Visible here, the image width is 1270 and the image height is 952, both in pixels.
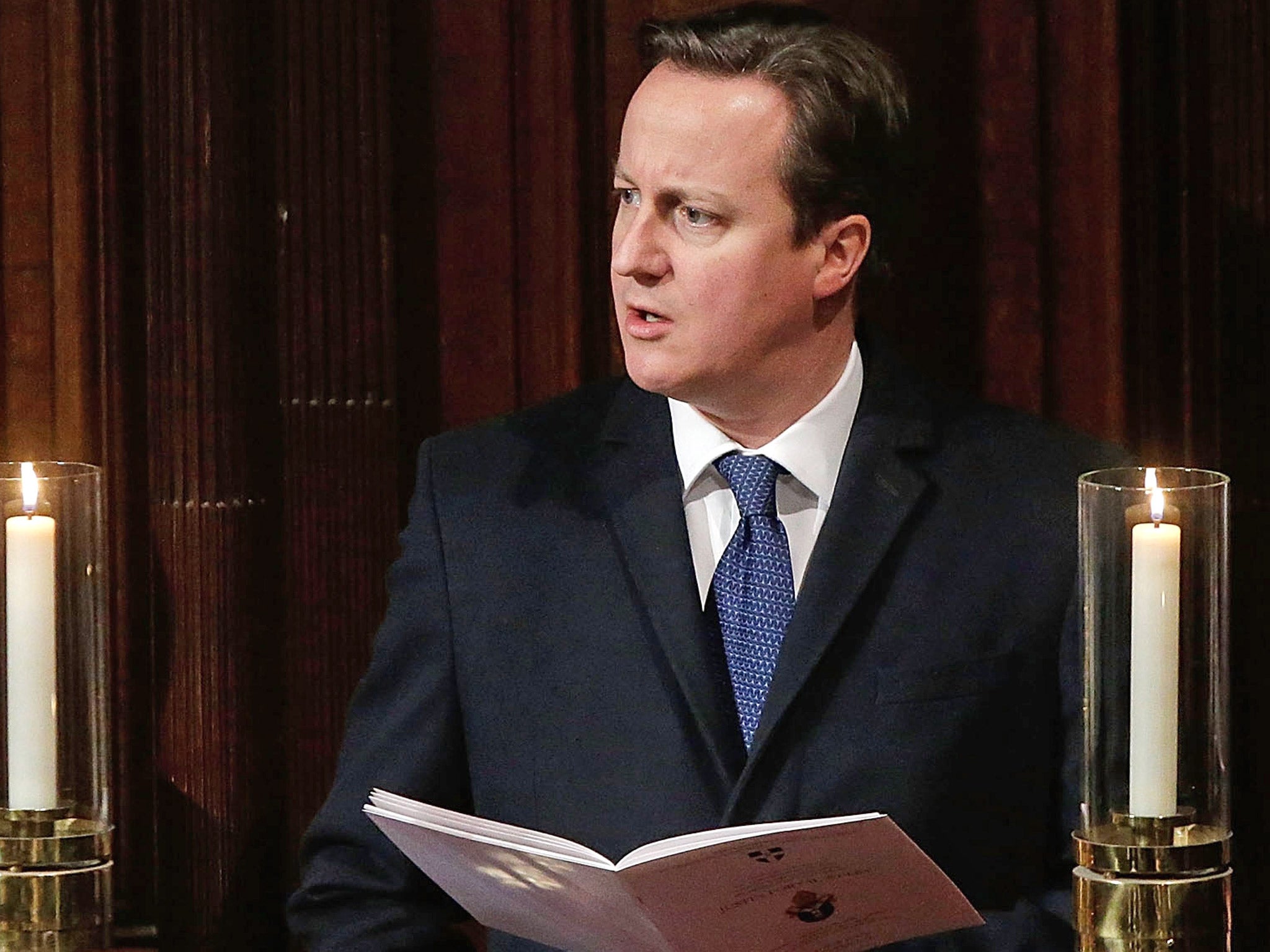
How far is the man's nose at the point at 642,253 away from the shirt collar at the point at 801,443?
21cm

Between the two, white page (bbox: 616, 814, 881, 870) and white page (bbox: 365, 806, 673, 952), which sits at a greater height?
white page (bbox: 616, 814, 881, 870)

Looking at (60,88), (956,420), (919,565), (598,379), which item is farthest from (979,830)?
(60,88)

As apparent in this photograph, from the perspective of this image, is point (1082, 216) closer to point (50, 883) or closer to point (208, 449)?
point (208, 449)

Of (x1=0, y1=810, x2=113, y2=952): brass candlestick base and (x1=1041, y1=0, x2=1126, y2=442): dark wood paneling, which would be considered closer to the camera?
(x1=0, y1=810, x2=113, y2=952): brass candlestick base

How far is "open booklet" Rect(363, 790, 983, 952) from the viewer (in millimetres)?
1755

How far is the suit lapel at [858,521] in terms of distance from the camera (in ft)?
7.32

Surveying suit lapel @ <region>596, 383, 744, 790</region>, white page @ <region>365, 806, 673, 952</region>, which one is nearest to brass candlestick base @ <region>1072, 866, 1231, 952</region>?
white page @ <region>365, 806, 673, 952</region>

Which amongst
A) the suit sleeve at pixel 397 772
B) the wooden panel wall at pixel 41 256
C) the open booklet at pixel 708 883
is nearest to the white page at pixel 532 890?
the open booklet at pixel 708 883

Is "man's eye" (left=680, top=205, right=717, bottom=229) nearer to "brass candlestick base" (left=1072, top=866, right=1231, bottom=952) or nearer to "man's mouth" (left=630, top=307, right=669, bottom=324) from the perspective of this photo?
"man's mouth" (left=630, top=307, right=669, bottom=324)

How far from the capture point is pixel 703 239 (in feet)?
7.45

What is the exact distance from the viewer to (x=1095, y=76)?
8.68 ft

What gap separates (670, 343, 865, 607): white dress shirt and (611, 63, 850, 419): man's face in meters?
0.06

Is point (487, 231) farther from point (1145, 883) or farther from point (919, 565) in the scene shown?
point (1145, 883)

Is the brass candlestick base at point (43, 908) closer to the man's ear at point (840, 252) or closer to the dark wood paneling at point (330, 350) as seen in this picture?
the dark wood paneling at point (330, 350)
